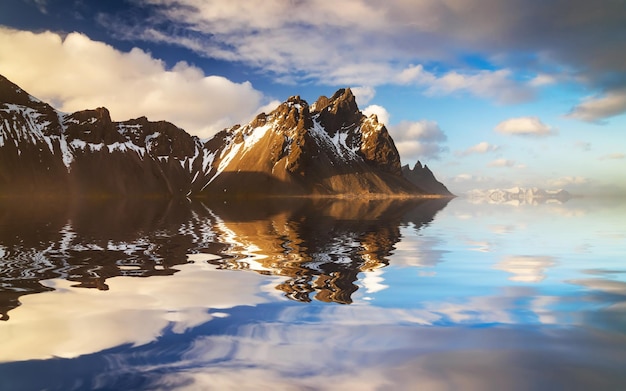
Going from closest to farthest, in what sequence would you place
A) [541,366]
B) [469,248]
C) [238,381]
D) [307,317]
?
1. [238,381]
2. [541,366]
3. [307,317]
4. [469,248]

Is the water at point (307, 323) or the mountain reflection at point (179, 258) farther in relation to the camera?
the mountain reflection at point (179, 258)

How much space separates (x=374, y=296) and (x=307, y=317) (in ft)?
13.7

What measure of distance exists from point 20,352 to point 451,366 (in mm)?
11536

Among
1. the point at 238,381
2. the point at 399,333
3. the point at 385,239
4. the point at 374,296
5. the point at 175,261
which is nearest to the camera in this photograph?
the point at 238,381

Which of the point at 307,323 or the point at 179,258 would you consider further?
the point at 179,258

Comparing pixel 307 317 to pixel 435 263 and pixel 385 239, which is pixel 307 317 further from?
pixel 385 239

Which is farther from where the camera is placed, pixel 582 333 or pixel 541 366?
pixel 582 333

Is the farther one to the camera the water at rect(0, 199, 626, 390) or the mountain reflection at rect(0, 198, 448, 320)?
the mountain reflection at rect(0, 198, 448, 320)

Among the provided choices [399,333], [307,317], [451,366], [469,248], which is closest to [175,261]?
[307,317]

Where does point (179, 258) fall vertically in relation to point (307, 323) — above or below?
below

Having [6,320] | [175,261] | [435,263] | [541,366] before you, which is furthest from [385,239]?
[6,320]

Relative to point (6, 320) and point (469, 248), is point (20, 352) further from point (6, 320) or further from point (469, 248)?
point (469, 248)

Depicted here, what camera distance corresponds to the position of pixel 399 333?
480 inches

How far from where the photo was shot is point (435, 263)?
2528cm
